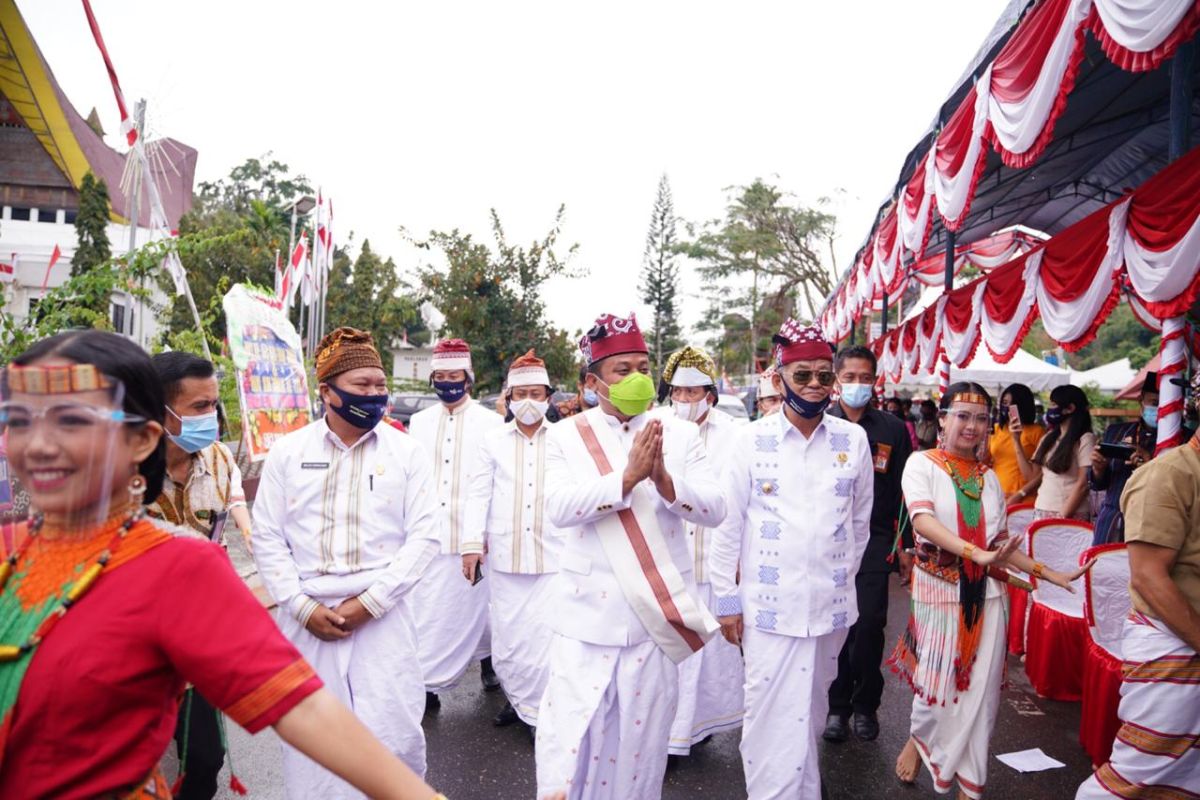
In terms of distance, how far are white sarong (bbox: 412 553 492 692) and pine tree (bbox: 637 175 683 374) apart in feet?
154

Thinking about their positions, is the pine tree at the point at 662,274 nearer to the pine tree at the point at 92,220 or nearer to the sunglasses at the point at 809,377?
the pine tree at the point at 92,220

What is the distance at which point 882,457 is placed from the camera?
474 cm

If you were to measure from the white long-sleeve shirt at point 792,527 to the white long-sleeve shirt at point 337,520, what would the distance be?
4.44ft

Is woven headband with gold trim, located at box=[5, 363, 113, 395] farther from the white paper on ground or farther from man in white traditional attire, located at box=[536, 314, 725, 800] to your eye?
the white paper on ground

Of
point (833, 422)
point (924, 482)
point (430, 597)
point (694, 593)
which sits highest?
point (833, 422)

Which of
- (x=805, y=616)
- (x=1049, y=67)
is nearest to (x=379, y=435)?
(x=805, y=616)

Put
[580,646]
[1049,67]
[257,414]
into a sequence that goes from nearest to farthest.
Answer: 1. [580,646]
2. [1049,67]
3. [257,414]

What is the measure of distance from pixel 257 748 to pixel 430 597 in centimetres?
125

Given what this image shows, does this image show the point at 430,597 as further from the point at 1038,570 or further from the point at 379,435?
the point at 1038,570

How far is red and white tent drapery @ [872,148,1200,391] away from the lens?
12.2ft

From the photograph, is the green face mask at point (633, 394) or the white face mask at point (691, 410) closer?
the green face mask at point (633, 394)

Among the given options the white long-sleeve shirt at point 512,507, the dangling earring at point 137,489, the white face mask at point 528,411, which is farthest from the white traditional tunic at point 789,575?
the dangling earring at point 137,489

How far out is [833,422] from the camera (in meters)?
3.57

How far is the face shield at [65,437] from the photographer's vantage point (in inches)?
52.9
